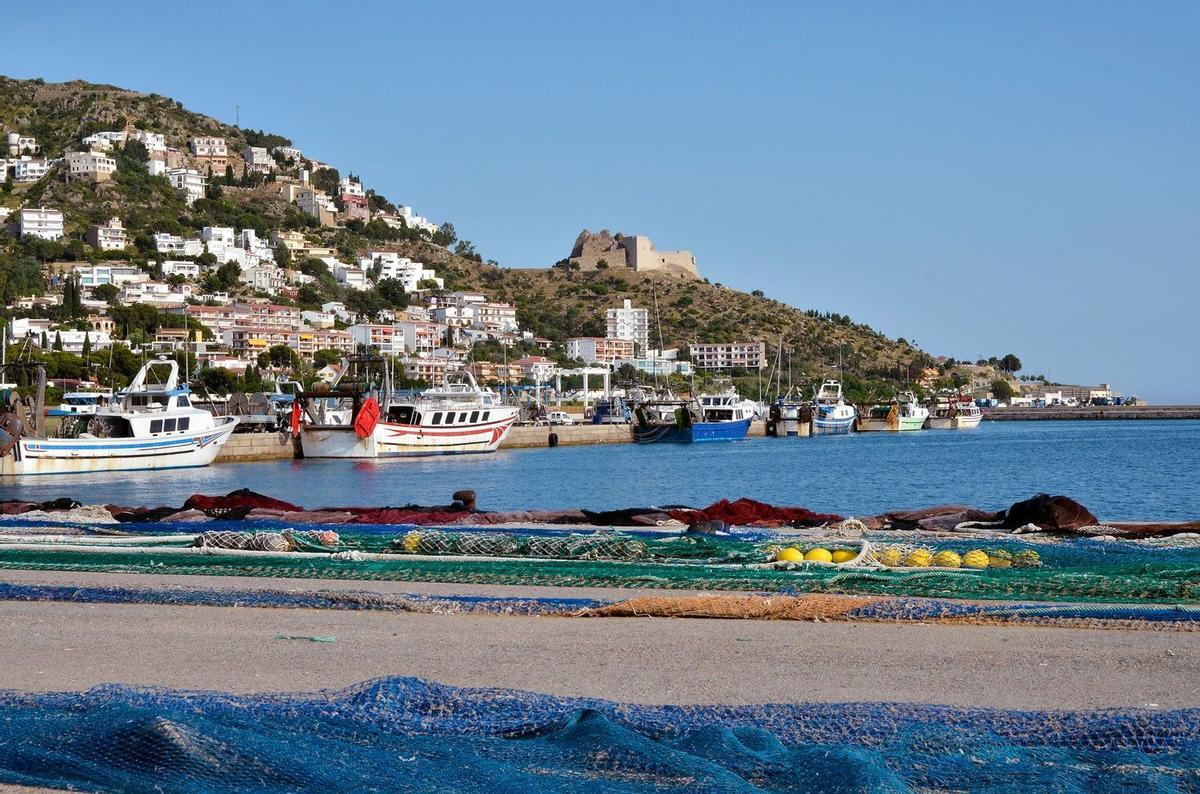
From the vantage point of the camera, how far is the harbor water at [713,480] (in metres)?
28.6

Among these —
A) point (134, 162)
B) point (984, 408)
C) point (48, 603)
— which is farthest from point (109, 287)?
point (48, 603)

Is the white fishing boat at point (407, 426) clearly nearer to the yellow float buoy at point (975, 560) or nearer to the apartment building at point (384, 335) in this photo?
the yellow float buoy at point (975, 560)

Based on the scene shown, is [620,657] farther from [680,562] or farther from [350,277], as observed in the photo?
[350,277]

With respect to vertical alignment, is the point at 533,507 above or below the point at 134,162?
below

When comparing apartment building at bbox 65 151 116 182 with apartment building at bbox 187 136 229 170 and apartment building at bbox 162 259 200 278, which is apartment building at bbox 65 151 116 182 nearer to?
apartment building at bbox 187 136 229 170

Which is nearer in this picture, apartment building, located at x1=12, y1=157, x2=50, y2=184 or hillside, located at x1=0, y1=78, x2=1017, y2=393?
hillside, located at x1=0, y1=78, x2=1017, y2=393

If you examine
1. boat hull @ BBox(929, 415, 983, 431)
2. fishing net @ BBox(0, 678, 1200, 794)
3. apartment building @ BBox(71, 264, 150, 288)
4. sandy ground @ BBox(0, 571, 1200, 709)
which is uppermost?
apartment building @ BBox(71, 264, 150, 288)

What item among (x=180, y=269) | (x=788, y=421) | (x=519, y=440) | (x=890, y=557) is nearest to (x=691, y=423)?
(x=519, y=440)

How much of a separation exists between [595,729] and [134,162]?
15663 cm

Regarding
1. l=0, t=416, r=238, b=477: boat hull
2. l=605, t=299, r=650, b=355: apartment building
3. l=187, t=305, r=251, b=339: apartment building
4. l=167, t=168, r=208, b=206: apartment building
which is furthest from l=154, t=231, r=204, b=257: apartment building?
l=0, t=416, r=238, b=477: boat hull

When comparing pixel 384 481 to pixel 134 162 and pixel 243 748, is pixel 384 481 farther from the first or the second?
pixel 134 162

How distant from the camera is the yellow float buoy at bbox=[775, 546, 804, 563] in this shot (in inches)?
405

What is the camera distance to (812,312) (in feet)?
543

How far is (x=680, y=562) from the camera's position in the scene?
34.9ft
